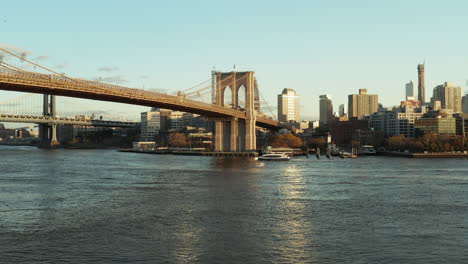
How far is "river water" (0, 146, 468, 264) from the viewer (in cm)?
1314

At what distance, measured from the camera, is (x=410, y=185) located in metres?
28.7

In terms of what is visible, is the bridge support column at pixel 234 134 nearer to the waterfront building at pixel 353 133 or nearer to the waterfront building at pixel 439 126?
the waterfront building at pixel 439 126

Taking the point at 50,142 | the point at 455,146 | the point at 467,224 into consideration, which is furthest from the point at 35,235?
the point at 50,142

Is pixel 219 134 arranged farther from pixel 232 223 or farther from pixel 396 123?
pixel 396 123

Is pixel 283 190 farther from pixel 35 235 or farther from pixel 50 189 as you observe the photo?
pixel 35 235

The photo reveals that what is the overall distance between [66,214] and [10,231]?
300cm

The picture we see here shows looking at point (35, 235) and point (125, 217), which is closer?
point (35, 235)

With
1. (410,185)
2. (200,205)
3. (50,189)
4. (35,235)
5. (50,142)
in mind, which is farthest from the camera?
(50,142)

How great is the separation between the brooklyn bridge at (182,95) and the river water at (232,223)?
23.1ft

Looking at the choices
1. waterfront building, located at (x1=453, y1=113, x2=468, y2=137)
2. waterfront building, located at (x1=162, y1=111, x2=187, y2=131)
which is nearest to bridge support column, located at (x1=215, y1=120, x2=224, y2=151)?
waterfront building, located at (x1=453, y1=113, x2=468, y2=137)

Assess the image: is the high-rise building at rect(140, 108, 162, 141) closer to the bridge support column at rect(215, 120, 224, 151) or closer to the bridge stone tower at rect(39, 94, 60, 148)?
the bridge stone tower at rect(39, 94, 60, 148)

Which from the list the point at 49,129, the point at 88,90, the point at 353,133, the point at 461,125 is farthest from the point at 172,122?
the point at 88,90

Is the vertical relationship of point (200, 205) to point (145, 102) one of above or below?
below

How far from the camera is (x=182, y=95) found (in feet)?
168
